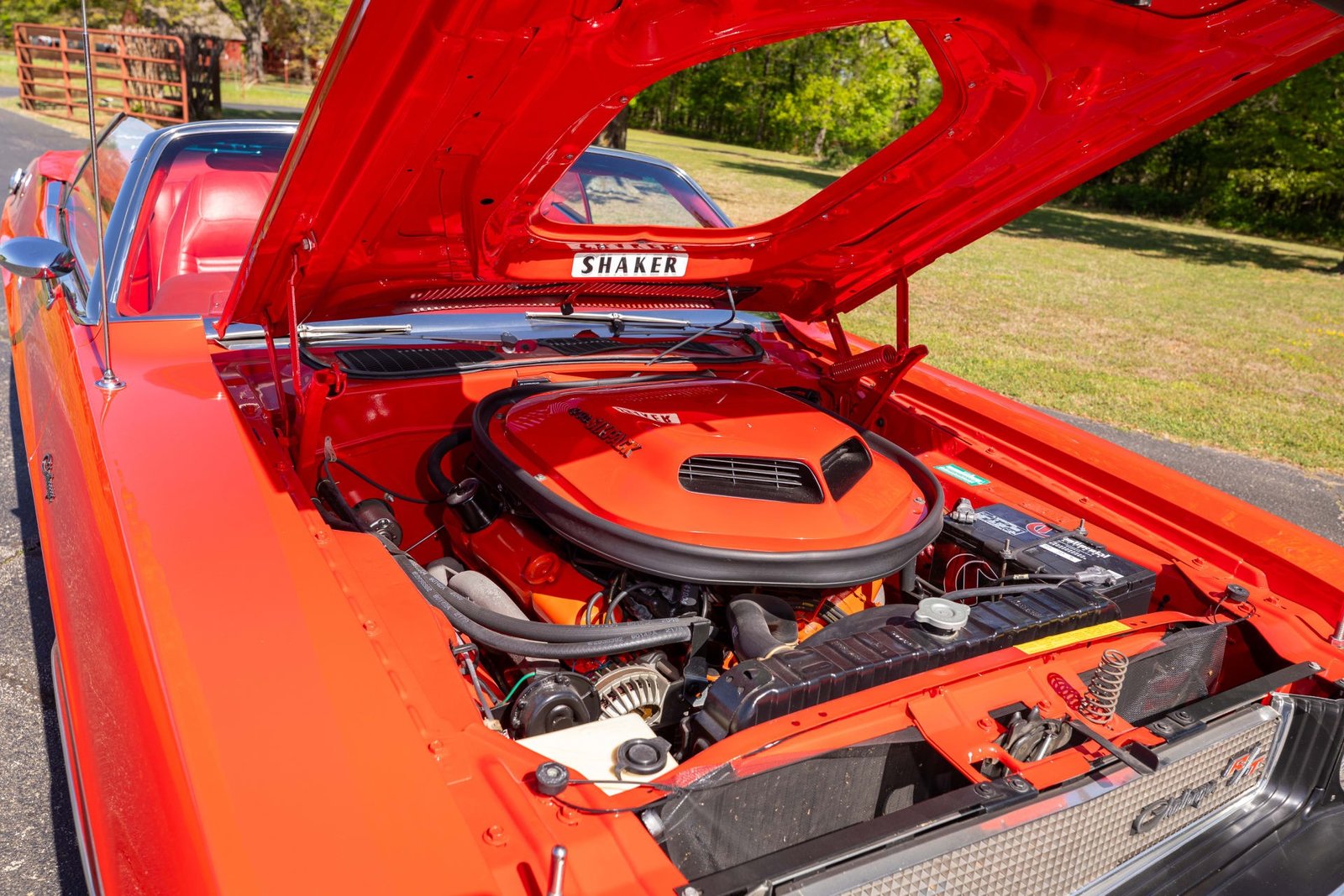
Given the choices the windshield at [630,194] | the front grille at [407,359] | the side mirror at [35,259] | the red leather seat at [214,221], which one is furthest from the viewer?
the windshield at [630,194]

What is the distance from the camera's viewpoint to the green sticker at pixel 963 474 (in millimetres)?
2561

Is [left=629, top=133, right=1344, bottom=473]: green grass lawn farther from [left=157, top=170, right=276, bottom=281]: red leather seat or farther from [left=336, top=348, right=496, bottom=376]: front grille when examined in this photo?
[left=157, top=170, right=276, bottom=281]: red leather seat

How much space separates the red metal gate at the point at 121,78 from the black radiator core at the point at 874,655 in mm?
13275

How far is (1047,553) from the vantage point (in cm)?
214

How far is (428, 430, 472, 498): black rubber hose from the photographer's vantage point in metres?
2.35

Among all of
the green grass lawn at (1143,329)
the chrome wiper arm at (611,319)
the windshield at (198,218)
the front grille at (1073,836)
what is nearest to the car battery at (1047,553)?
the front grille at (1073,836)

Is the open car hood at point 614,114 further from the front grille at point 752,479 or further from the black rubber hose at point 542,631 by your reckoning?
the black rubber hose at point 542,631

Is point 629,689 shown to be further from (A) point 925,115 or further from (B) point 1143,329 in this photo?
(A) point 925,115

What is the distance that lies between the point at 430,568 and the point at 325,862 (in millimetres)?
1095

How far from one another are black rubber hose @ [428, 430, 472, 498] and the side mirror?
40.9 inches

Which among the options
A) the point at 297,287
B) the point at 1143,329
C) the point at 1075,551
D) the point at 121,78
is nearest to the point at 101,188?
the point at 297,287

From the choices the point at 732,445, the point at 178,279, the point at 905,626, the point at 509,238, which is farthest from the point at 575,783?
the point at 178,279

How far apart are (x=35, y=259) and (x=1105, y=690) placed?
8.72 ft

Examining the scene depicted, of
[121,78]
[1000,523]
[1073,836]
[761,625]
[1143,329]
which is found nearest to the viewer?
[1073,836]
